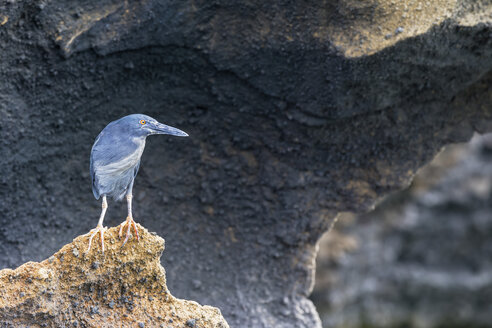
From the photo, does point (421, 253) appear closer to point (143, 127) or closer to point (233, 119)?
point (233, 119)

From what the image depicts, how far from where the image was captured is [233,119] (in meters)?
2.76

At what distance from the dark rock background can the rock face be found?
694 mm

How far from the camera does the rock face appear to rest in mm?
1869

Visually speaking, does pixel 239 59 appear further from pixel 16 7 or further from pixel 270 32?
pixel 16 7

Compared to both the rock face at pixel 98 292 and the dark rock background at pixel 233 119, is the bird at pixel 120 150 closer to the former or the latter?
the rock face at pixel 98 292

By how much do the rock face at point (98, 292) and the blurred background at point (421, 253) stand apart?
2727 millimetres

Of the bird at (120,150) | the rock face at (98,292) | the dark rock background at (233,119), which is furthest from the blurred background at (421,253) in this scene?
the bird at (120,150)

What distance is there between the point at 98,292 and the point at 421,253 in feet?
11.3

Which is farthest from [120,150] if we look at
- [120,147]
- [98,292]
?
[98,292]

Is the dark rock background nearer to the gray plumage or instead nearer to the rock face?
the gray plumage

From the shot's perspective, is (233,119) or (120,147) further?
(233,119)

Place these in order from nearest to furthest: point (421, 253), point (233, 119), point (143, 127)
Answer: point (143, 127)
point (233, 119)
point (421, 253)

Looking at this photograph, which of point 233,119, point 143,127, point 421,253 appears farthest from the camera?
point 421,253

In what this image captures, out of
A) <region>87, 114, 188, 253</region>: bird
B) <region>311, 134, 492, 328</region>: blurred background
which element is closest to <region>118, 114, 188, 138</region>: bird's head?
<region>87, 114, 188, 253</region>: bird
